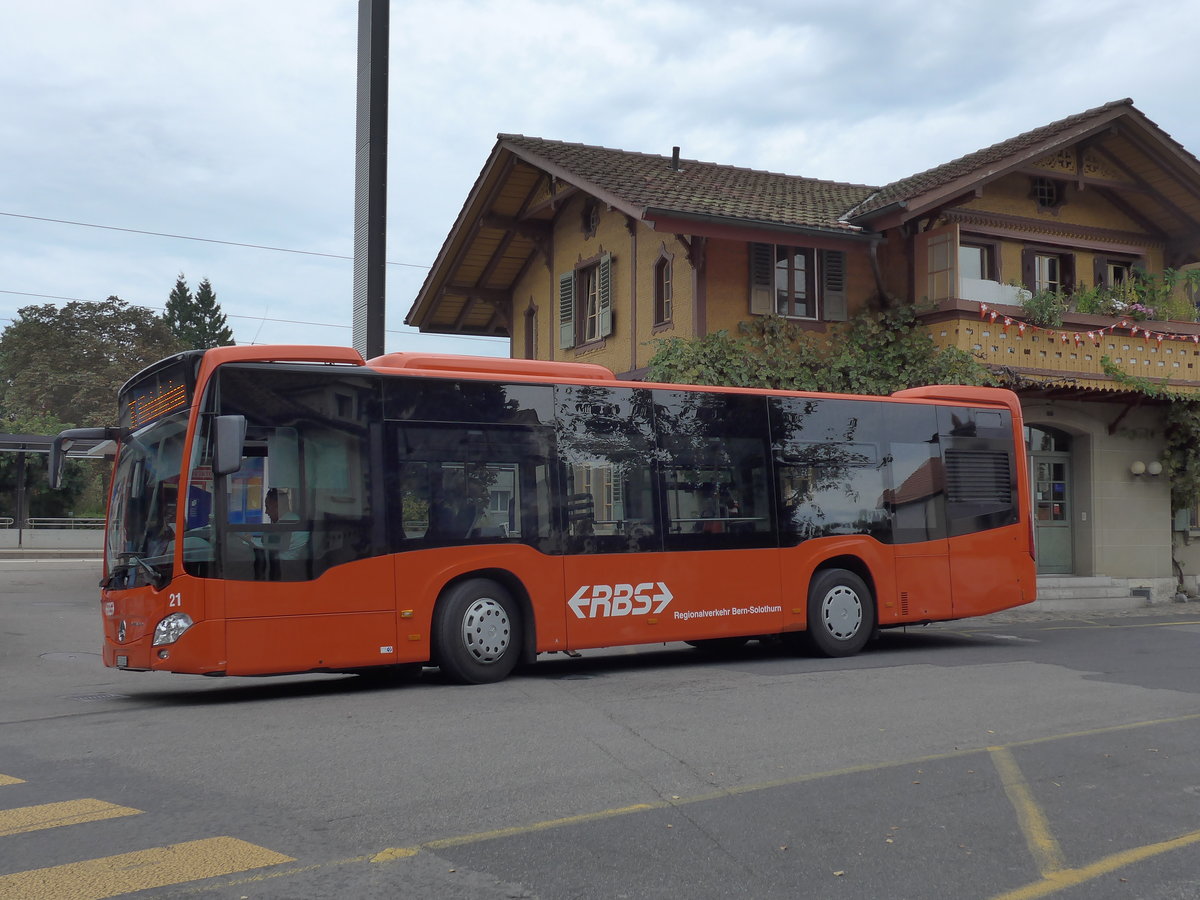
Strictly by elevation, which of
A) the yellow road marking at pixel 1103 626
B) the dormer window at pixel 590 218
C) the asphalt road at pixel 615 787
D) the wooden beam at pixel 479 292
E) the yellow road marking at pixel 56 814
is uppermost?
the dormer window at pixel 590 218

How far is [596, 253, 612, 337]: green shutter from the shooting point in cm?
2311

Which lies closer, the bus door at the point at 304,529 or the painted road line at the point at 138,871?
the painted road line at the point at 138,871

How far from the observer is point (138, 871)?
16.2ft

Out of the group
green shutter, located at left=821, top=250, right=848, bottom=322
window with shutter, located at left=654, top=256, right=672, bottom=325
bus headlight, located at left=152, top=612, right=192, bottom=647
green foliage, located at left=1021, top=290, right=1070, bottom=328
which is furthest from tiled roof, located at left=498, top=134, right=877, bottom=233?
bus headlight, located at left=152, top=612, right=192, bottom=647

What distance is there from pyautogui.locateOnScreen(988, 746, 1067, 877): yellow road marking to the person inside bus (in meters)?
5.51

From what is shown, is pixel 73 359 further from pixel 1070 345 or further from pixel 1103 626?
pixel 1103 626

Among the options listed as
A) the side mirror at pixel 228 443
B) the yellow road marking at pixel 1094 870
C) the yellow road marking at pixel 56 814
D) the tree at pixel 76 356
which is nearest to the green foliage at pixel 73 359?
the tree at pixel 76 356

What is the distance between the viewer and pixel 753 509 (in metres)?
13.1

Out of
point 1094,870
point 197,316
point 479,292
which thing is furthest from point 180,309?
point 1094,870

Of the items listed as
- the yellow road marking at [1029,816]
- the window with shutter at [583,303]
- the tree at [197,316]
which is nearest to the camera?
the yellow road marking at [1029,816]

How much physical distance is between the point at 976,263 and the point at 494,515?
14.1 meters

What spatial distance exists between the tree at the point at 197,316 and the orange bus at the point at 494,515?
291 feet

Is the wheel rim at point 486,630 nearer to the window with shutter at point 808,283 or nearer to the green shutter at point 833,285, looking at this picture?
the window with shutter at point 808,283

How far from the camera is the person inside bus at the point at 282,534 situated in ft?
33.2
